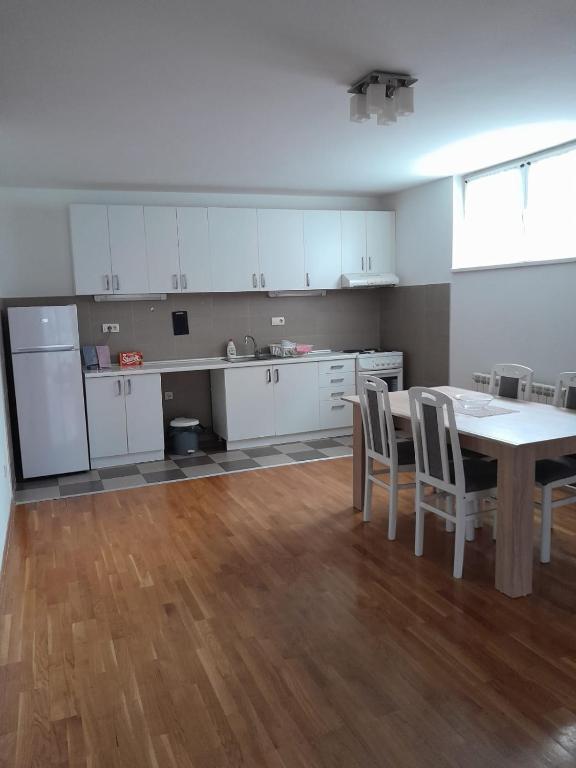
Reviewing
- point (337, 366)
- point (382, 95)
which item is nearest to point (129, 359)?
point (337, 366)

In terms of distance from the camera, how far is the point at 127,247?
5457mm

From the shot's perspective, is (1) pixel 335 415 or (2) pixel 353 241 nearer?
(1) pixel 335 415

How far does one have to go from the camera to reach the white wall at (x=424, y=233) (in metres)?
5.60

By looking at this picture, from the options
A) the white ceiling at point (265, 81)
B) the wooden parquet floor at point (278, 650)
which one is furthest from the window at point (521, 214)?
the wooden parquet floor at point (278, 650)

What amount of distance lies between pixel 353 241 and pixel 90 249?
267 centimetres

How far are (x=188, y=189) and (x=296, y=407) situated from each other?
2363 mm

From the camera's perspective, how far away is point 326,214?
6.18m

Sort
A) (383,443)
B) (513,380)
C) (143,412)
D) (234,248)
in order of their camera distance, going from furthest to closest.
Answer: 1. (234,248)
2. (143,412)
3. (513,380)
4. (383,443)

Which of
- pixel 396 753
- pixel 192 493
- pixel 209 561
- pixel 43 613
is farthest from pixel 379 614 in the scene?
pixel 192 493

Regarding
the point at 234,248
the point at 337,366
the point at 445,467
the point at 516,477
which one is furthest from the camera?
the point at 337,366

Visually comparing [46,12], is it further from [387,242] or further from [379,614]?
[387,242]

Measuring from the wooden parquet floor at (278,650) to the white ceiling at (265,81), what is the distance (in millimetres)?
2519

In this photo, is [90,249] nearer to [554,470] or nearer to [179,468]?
[179,468]

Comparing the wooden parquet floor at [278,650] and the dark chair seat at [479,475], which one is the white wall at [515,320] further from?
the dark chair seat at [479,475]
